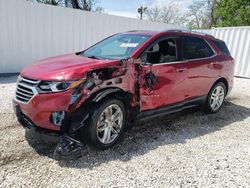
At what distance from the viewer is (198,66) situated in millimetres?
4797

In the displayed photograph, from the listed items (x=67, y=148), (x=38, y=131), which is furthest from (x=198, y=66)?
(x=38, y=131)

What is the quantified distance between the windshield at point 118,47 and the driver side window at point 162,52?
0.69 feet

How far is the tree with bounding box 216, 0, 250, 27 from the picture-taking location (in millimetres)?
23000

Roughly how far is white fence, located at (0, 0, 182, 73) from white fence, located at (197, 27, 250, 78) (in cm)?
488

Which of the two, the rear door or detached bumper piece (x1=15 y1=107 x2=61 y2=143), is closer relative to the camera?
detached bumper piece (x1=15 y1=107 x2=61 y2=143)

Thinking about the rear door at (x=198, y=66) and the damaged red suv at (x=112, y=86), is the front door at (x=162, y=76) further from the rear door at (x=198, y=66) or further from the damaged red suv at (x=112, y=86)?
the rear door at (x=198, y=66)

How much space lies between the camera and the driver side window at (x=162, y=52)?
13.1 feet

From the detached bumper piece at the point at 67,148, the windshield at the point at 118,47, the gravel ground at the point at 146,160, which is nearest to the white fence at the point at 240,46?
the gravel ground at the point at 146,160

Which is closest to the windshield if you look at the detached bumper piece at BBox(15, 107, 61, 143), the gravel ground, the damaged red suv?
the damaged red suv

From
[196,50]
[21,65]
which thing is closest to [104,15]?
[21,65]

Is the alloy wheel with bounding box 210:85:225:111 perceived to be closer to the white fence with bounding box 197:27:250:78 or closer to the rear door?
the rear door

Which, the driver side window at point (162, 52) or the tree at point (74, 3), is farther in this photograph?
the tree at point (74, 3)

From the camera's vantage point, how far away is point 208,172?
10.4 feet

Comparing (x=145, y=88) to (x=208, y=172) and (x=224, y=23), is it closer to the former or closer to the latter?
(x=208, y=172)
